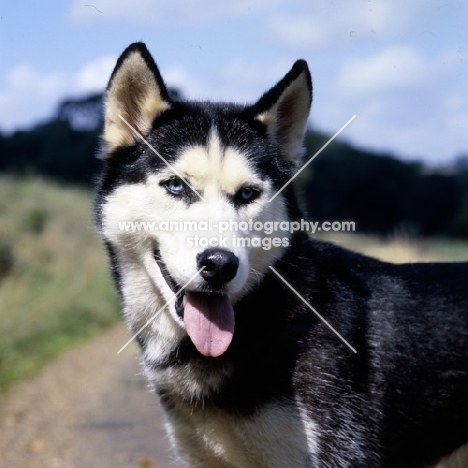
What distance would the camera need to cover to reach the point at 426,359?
3.62 meters

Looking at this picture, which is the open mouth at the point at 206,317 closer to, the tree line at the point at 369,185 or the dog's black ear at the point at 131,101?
the dog's black ear at the point at 131,101

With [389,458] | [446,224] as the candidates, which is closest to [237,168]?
[389,458]

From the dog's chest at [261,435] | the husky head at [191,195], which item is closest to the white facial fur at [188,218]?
the husky head at [191,195]

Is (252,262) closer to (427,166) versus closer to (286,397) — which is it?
(286,397)

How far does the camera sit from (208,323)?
10.9 feet

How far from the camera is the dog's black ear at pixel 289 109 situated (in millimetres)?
3559

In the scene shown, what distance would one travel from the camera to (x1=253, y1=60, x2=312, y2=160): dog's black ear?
140 inches

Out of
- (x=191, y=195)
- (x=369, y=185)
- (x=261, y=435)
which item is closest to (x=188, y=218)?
(x=191, y=195)

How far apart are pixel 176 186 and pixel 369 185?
25109 mm

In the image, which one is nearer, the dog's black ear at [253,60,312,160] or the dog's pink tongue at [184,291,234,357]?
the dog's pink tongue at [184,291,234,357]

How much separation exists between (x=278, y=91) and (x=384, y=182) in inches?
997

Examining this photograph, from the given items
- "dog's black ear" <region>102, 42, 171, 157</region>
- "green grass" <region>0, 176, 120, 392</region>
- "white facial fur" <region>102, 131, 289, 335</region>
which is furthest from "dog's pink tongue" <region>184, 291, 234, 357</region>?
"green grass" <region>0, 176, 120, 392</region>

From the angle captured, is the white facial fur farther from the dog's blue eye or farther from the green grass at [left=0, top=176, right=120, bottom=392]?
the green grass at [left=0, top=176, right=120, bottom=392]

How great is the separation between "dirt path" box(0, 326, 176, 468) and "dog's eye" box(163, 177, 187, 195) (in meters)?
2.15
